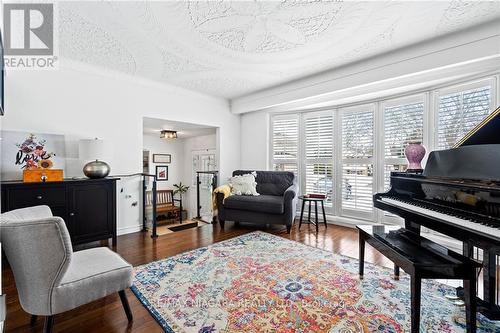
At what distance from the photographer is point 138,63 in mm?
3182

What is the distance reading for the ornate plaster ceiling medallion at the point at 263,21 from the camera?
2041 millimetres

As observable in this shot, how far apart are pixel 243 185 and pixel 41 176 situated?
2760 millimetres

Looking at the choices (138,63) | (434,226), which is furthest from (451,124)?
(138,63)

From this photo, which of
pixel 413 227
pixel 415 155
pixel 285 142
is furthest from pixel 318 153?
pixel 413 227

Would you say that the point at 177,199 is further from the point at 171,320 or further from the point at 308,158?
the point at 171,320

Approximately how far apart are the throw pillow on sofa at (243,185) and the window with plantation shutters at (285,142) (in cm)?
88

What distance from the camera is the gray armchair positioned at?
1230mm

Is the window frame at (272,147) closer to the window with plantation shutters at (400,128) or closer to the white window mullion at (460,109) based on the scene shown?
the window with plantation shutters at (400,128)

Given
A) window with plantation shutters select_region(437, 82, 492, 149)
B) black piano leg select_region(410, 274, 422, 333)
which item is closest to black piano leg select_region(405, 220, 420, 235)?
black piano leg select_region(410, 274, 422, 333)

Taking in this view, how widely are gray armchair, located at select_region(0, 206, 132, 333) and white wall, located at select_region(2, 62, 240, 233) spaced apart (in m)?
2.07

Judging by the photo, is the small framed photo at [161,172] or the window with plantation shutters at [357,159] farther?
the small framed photo at [161,172]

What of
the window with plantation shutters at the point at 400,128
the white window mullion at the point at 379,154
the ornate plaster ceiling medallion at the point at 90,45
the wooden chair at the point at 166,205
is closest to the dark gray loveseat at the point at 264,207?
the white window mullion at the point at 379,154

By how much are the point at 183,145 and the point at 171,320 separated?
6.14 meters

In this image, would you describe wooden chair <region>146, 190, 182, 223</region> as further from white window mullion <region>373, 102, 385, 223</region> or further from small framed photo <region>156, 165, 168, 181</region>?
white window mullion <region>373, 102, 385, 223</region>
